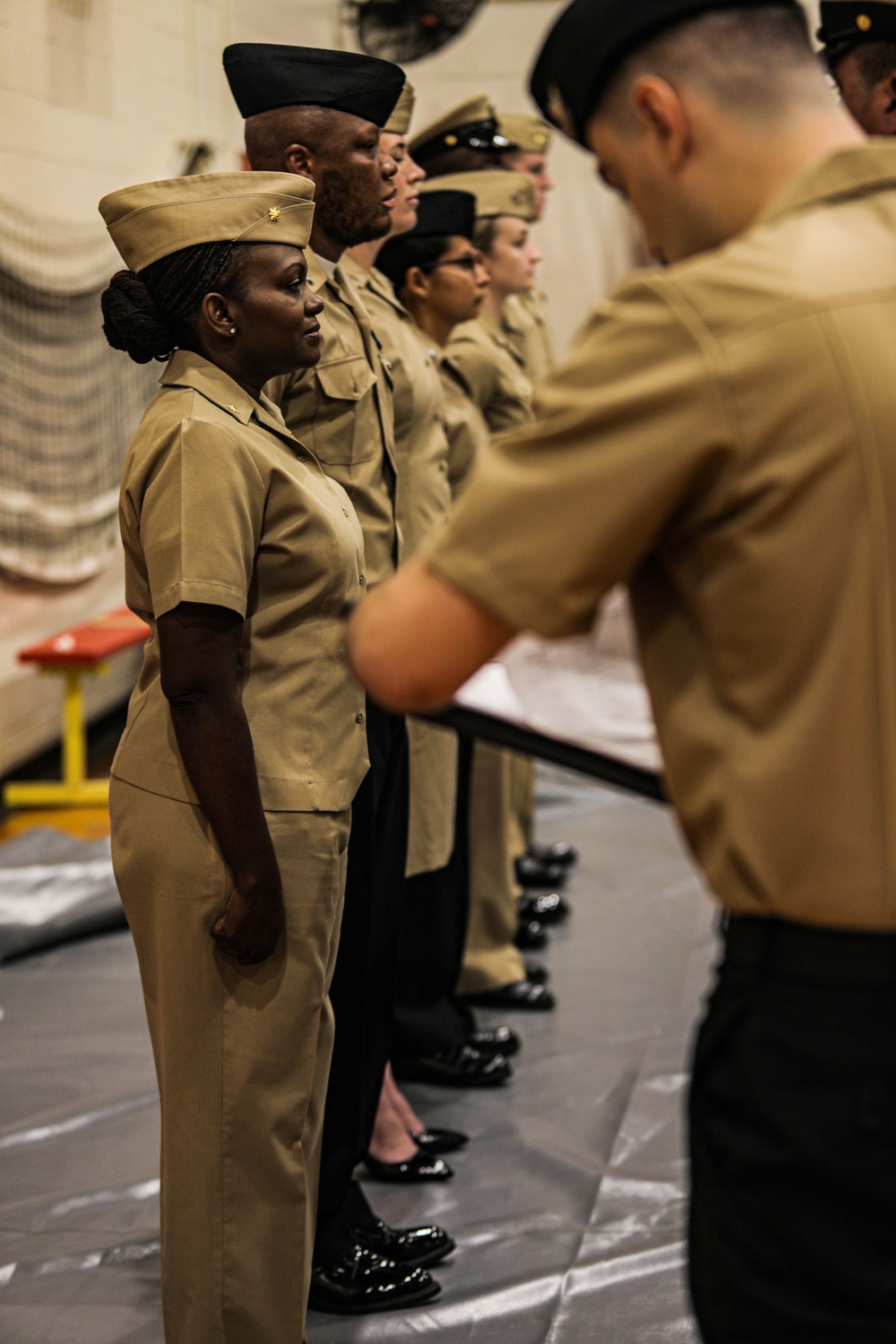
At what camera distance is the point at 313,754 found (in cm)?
172

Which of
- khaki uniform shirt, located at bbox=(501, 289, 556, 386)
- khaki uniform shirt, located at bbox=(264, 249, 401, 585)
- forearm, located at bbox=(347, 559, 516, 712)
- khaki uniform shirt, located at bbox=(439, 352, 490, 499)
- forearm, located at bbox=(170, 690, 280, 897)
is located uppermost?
forearm, located at bbox=(347, 559, 516, 712)

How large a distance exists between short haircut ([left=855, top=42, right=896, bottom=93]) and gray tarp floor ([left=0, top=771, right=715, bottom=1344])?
174 centimetres

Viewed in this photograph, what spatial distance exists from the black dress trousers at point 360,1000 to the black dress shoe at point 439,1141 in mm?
323

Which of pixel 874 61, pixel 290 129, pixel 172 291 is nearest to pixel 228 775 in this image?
pixel 172 291

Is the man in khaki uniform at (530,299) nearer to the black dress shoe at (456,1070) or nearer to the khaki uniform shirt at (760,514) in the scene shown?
the black dress shoe at (456,1070)

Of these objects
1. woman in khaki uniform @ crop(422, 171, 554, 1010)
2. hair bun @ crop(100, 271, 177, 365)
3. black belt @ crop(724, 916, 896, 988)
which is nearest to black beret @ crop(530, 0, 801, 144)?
black belt @ crop(724, 916, 896, 988)

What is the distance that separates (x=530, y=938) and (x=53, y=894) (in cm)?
120

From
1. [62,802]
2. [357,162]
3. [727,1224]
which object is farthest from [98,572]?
[727,1224]

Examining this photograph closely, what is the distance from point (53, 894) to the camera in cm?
357

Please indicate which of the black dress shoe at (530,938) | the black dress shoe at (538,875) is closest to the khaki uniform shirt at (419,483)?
the black dress shoe at (530,938)

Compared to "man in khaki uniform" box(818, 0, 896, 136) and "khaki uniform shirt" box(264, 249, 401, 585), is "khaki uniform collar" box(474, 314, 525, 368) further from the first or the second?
"man in khaki uniform" box(818, 0, 896, 136)

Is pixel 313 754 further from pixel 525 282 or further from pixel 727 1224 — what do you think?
pixel 525 282

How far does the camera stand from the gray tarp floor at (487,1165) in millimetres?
2041

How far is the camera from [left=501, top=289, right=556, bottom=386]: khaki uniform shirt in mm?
4301
